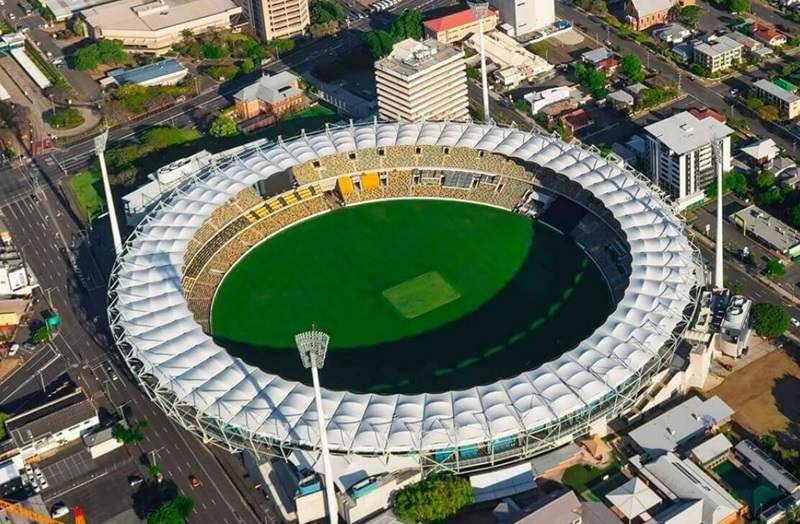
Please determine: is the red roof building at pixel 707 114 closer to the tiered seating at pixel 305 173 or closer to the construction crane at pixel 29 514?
the tiered seating at pixel 305 173

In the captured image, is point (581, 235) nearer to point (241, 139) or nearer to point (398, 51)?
point (398, 51)

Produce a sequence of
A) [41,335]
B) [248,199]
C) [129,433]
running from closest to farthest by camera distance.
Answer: [129,433] < [41,335] < [248,199]

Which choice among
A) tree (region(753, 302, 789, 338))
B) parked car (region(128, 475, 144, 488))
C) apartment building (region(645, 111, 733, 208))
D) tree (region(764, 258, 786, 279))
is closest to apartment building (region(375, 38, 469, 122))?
apartment building (region(645, 111, 733, 208))

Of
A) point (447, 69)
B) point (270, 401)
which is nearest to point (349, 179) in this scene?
point (447, 69)

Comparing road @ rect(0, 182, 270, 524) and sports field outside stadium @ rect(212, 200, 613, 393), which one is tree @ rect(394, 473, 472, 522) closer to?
road @ rect(0, 182, 270, 524)

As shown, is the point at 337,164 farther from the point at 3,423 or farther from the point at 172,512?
the point at 172,512

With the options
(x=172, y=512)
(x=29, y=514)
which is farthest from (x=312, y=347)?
(x=29, y=514)
